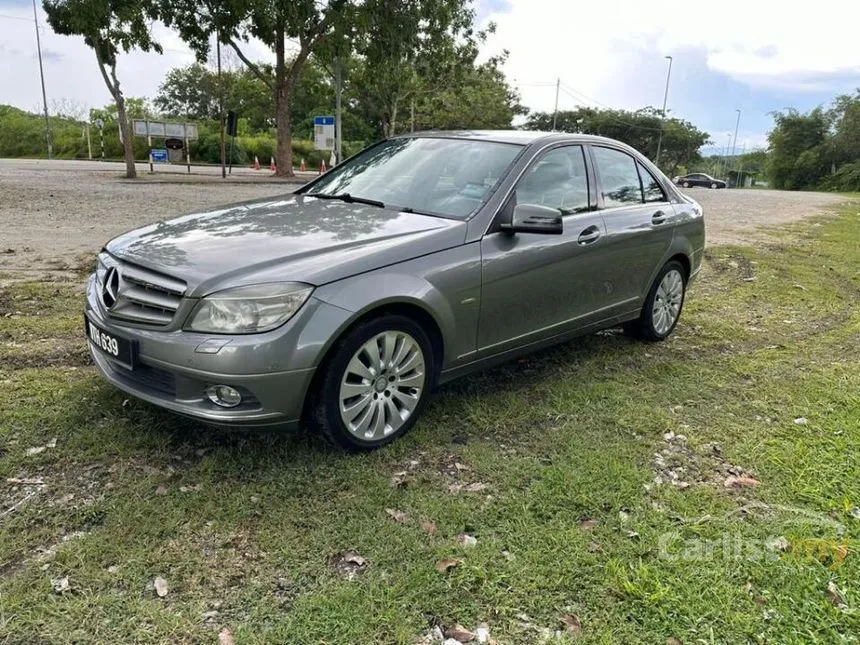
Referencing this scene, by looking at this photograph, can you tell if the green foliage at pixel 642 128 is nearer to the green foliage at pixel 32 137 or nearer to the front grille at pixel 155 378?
the green foliage at pixel 32 137

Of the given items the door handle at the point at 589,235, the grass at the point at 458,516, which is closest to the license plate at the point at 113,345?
the grass at the point at 458,516

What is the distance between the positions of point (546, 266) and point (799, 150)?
210 ft

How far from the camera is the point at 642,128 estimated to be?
221 feet

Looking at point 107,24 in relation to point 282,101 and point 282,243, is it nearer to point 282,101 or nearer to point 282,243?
point 282,101

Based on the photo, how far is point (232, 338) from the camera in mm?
2863

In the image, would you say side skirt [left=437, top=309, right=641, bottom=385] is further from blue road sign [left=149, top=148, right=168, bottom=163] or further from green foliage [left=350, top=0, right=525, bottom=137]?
blue road sign [left=149, top=148, right=168, bottom=163]

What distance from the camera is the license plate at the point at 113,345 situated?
→ 3041 millimetres

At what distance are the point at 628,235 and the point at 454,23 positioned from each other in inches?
845

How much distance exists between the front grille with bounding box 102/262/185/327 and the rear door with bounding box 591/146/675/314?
2727 mm

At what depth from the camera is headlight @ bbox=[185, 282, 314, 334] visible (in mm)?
2887

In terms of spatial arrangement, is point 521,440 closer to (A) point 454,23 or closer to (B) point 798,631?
(B) point 798,631

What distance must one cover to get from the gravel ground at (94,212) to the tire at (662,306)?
5.54 metres

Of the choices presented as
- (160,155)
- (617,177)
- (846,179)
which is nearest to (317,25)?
(160,155)

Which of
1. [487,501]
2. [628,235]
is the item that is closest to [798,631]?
[487,501]
